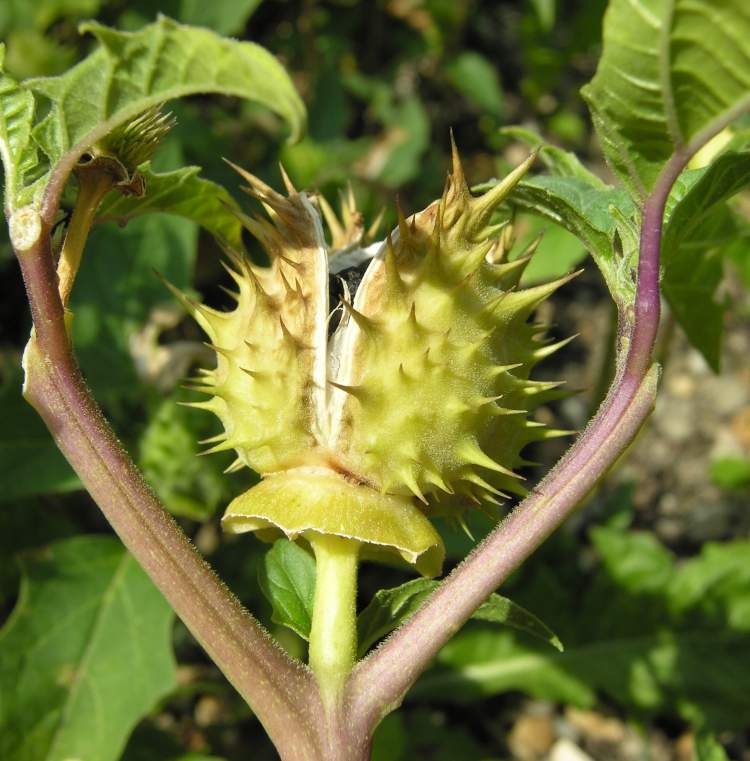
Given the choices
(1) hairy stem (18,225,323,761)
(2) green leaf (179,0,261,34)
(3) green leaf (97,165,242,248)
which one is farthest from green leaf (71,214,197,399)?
(1) hairy stem (18,225,323,761)

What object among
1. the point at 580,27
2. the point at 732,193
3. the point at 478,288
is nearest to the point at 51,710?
the point at 478,288

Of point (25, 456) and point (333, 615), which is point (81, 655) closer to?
point (25, 456)

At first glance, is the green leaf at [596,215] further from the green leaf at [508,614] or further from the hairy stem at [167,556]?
the hairy stem at [167,556]

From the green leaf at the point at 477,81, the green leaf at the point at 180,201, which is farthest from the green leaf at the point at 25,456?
the green leaf at the point at 477,81

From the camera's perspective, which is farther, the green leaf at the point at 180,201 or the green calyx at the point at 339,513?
the green leaf at the point at 180,201

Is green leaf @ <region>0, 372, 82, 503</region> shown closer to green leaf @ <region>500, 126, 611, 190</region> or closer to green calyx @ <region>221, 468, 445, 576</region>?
green calyx @ <region>221, 468, 445, 576</region>

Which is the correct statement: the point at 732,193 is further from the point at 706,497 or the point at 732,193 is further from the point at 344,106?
the point at 344,106
